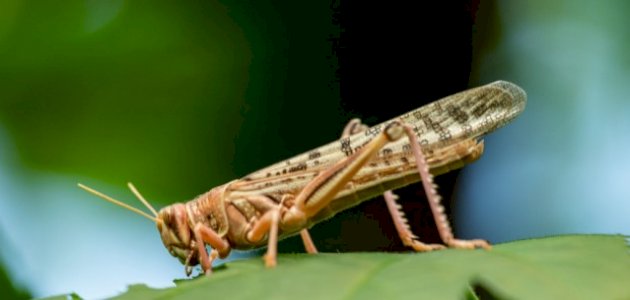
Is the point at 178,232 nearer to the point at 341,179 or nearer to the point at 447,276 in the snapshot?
the point at 341,179

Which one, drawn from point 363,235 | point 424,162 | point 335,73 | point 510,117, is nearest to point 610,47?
point 335,73

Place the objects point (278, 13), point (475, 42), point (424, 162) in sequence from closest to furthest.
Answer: point (424, 162) → point (278, 13) → point (475, 42)

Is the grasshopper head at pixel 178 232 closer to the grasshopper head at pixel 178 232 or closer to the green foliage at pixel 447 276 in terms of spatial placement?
the grasshopper head at pixel 178 232

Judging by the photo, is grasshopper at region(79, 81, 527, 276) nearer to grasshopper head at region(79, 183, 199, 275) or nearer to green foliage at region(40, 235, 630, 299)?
grasshopper head at region(79, 183, 199, 275)

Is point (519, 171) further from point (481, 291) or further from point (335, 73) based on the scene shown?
point (481, 291)

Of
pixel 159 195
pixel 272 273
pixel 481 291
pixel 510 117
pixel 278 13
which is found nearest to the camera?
pixel 481 291

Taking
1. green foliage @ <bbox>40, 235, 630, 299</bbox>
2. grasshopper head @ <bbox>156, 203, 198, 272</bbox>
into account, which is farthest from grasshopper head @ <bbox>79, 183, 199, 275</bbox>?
green foliage @ <bbox>40, 235, 630, 299</bbox>
